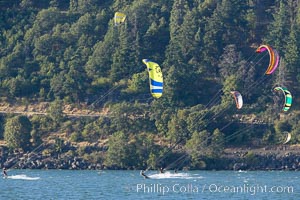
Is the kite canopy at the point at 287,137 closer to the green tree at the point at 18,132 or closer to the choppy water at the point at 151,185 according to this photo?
the choppy water at the point at 151,185

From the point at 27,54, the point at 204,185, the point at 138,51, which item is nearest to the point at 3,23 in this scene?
the point at 27,54

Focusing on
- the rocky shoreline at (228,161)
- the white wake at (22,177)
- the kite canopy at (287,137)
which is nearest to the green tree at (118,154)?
the rocky shoreline at (228,161)

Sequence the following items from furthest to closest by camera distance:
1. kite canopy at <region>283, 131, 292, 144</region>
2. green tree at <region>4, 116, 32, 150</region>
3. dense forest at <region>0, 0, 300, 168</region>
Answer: green tree at <region>4, 116, 32, 150</region>
dense forest at <region>0, 0, 300, 168</region>
kite canopy at <region>283, 131, 292, 144</region>

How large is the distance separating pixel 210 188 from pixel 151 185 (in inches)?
189

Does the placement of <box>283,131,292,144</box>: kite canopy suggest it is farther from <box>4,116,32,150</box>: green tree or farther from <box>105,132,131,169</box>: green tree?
<box>4,116,32,150</box>: green tree

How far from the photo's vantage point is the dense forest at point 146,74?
103 metres

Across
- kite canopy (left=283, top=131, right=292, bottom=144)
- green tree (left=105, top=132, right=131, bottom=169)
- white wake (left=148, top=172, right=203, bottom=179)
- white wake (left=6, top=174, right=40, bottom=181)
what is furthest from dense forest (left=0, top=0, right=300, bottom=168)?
white wake (left=6, top=174, right=40, bottom=181)

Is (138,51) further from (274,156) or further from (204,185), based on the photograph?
(204,185)

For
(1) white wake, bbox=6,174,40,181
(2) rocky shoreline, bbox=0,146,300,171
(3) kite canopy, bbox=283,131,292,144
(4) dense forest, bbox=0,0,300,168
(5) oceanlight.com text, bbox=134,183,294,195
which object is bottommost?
(5) oceanlight.com text, bbox=134,183,294,195

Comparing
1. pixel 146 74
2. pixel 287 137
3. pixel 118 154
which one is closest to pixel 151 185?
pixel 118 154

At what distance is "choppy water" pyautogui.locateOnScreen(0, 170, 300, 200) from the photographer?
71.6 m

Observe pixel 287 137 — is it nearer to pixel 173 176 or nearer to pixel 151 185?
pixel 173 176

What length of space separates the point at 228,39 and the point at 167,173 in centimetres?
3108

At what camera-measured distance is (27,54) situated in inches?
4820
